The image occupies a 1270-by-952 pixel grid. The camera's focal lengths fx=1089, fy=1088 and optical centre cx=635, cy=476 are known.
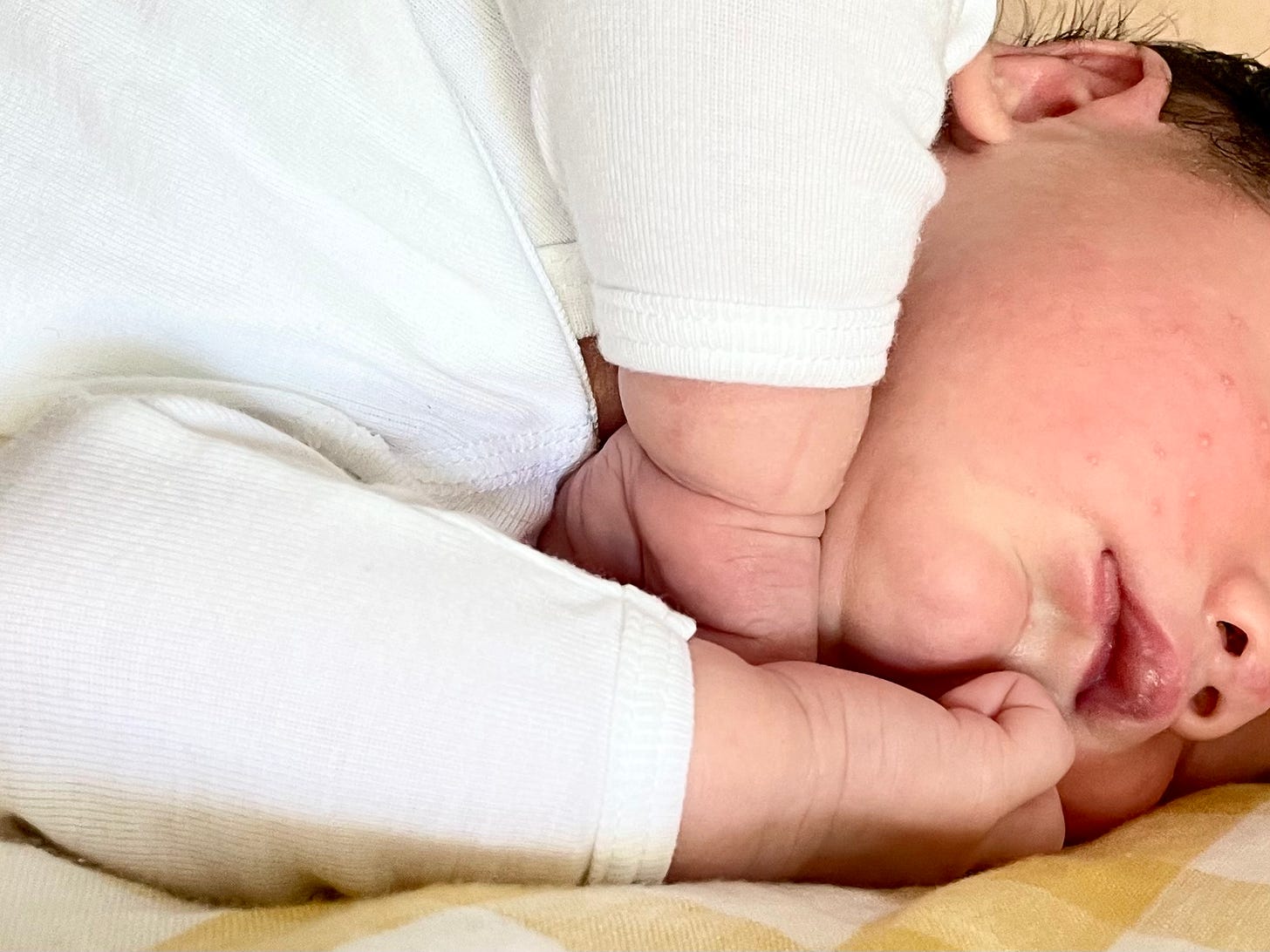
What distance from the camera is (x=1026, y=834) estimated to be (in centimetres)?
62

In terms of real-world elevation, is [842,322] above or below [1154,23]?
below

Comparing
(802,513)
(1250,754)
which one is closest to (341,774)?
(802,513)

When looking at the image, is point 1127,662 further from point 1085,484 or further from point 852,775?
point 852,775

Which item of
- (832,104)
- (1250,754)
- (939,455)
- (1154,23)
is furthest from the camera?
(1154,23)

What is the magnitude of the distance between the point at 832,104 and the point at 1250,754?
56cm

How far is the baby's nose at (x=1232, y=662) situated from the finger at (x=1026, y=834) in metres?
0.12

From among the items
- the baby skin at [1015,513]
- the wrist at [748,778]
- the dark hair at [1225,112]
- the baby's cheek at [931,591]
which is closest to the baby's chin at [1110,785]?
the baby skin at [1015,513]

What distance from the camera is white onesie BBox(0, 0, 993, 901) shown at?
466mm

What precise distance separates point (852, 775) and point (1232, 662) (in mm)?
284

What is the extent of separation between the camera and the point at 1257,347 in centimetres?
65

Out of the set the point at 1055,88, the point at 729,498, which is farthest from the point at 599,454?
the point at 1055,88

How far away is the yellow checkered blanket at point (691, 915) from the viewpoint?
16.3 inches

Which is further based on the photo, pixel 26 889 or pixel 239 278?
pixel 239 278

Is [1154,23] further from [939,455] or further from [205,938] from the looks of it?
[205,938]
